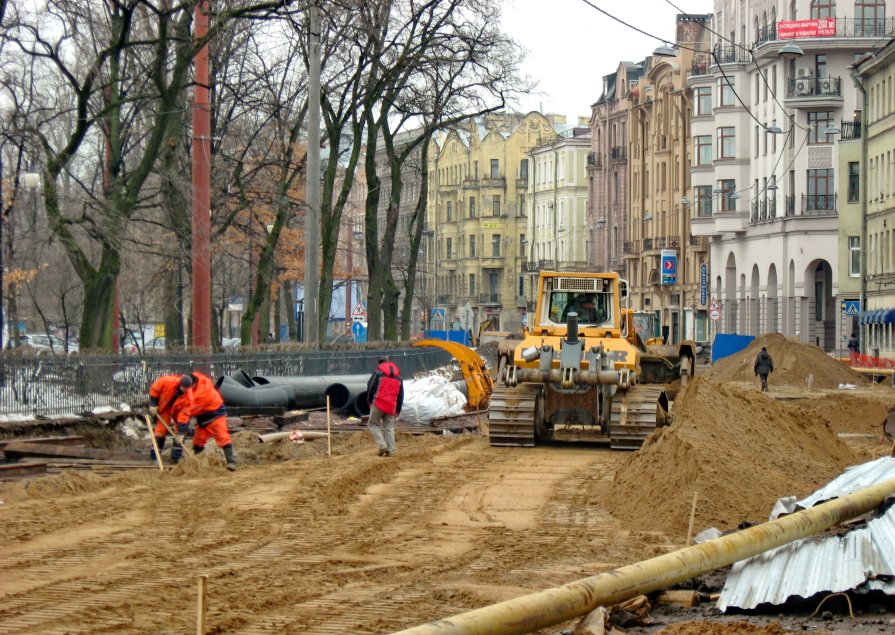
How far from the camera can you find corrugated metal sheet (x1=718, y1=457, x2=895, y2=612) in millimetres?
9898

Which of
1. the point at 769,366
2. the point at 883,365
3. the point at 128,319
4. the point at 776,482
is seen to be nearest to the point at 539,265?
the point at 128,319

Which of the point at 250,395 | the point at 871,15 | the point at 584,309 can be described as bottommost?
the point at 250,395

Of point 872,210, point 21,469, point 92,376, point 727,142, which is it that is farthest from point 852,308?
point 21,469

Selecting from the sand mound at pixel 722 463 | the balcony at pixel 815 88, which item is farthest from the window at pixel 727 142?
the sand mound at pixel 722 463

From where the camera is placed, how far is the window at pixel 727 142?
8138 cm

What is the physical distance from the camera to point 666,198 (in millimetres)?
94750

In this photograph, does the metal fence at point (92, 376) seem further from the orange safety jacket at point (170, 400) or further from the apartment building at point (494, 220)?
the apartment building at point (494, 220)

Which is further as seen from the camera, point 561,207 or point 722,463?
point 561,207

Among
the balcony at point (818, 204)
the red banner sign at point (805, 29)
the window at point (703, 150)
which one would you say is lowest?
the balcony at point (818, 204)

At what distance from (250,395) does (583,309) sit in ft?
24.3

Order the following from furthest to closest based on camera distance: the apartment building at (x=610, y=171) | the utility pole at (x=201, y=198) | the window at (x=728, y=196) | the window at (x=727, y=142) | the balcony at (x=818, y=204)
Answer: the apartment building at (x=610, y=171), the window at (x=727, y=142), the window at (x=728, y=196), the balcony at (x=818, y=204), the utility pole at (x=201, y=198)

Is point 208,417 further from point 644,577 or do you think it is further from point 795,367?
point 795,367

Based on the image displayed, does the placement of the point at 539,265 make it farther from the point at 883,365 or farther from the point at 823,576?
the point at 823,576

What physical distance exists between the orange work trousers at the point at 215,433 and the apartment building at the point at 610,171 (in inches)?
3257
